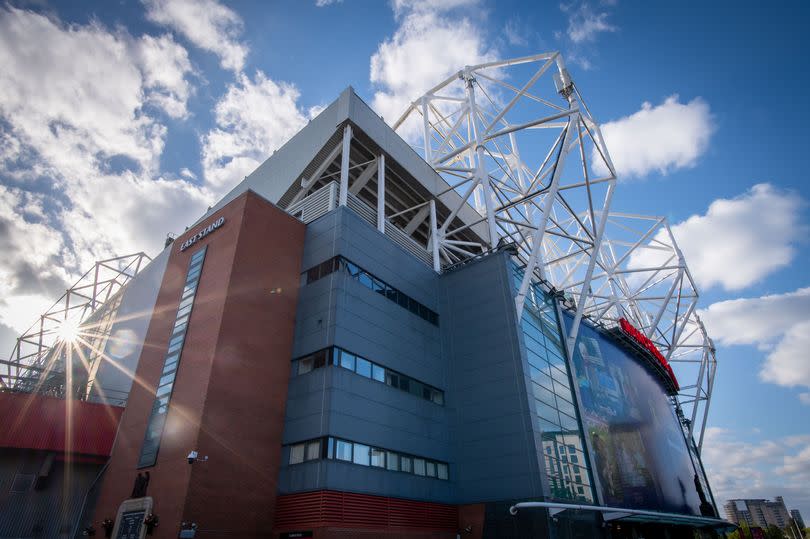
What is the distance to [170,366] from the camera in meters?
29.7

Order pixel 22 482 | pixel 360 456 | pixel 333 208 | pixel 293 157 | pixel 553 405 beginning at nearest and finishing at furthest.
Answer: pixel 360 456, pixel 22 482, pixel 553 405, pixel 333 208, pixel 293 157

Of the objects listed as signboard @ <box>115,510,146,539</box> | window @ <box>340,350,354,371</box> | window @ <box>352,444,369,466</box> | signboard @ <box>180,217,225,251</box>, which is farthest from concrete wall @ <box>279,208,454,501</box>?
signboard @ <box>115,510,146,539</box>

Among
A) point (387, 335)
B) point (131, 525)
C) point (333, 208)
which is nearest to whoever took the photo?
point (131, 525)

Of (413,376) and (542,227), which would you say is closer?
(413,376)

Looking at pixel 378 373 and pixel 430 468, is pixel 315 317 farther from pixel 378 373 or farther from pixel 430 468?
pixel 430 468

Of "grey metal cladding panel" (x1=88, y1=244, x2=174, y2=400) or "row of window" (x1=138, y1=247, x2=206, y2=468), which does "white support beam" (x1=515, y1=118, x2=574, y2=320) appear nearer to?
"row of window" (x1=138, y1=247, x2=206, y2=468)

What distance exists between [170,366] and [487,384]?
20.6 m

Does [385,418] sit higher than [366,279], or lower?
lower

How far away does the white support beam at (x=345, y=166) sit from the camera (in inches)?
1414

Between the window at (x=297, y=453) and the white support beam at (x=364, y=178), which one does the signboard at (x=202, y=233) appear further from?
the window at (x=297, y=453)

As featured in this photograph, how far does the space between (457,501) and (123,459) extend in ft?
68.6

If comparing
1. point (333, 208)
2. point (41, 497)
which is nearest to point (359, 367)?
point (333, 208)

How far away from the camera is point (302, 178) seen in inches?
1642

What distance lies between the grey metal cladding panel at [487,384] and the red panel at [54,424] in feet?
77.6
